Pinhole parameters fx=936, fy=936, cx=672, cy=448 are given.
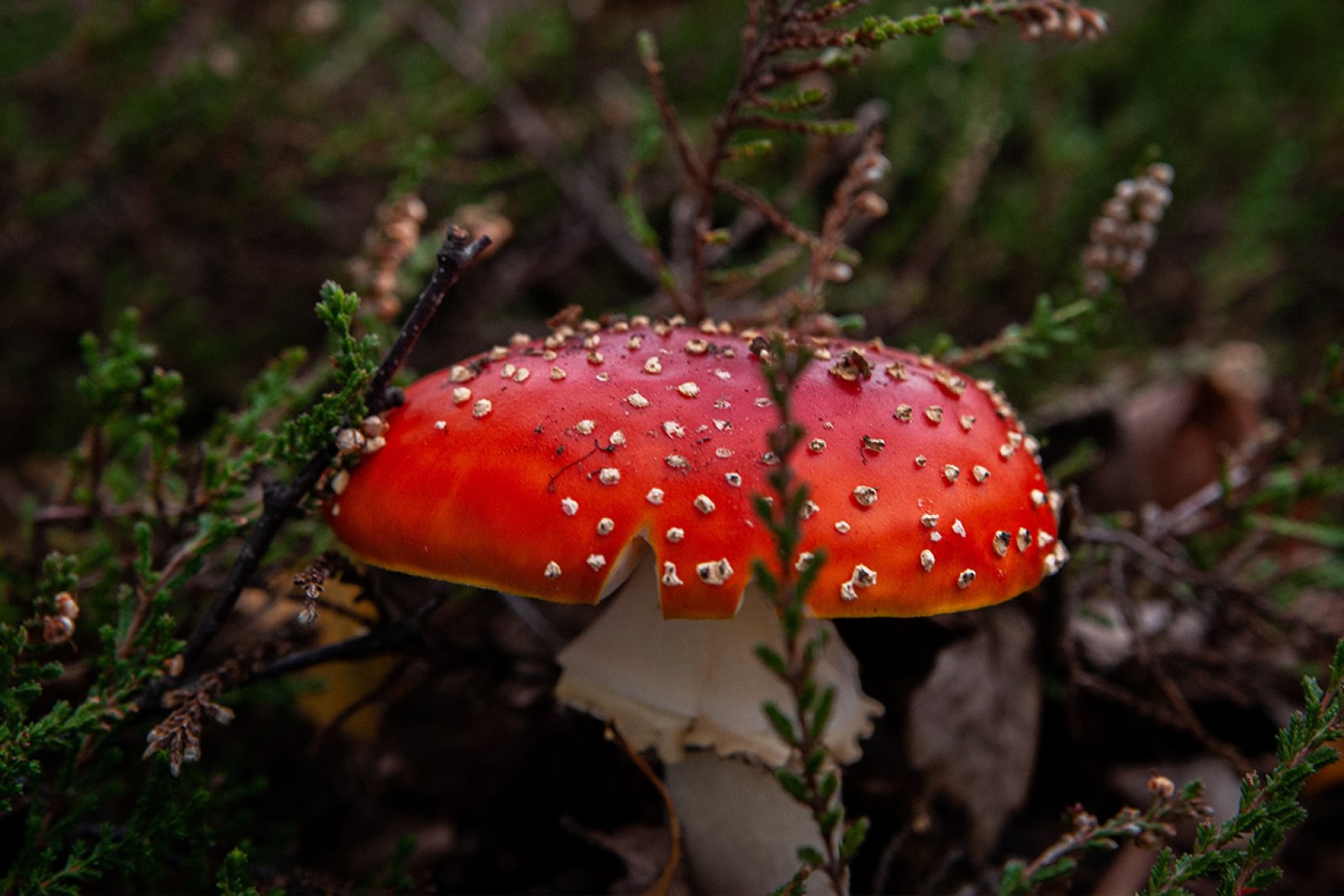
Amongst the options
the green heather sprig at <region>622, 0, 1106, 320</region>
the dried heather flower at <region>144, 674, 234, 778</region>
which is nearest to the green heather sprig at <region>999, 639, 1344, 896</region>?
the green heather sprig at <region>622, 0, 1106, 320</region>

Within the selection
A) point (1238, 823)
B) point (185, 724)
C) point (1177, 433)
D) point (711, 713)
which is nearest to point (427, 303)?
point (185, 724)

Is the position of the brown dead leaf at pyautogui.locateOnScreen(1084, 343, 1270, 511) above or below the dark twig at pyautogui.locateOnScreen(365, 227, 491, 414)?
below

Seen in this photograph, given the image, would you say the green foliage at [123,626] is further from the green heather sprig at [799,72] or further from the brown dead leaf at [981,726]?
the brown dead leaf at [981,726]

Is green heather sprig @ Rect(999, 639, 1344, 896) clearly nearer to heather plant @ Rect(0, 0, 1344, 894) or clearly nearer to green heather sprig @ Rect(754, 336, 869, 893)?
heather plant @ Rect(0, 0, 1344, 894)

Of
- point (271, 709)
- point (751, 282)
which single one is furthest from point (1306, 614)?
point (271, 709)

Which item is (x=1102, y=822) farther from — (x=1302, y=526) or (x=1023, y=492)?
(x=1023, y=492)
